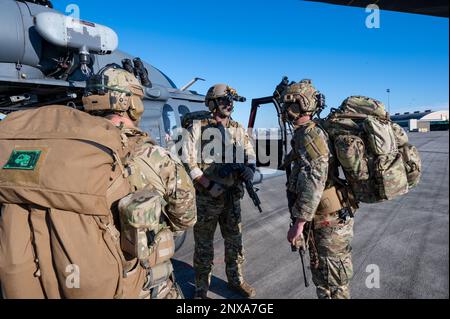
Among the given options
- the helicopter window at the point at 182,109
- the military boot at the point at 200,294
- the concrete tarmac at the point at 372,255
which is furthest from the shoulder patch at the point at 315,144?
the helicopter window at the point at 182,109

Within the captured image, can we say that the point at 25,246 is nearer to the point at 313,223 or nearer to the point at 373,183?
the point at 313,223

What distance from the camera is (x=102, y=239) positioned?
136 cm

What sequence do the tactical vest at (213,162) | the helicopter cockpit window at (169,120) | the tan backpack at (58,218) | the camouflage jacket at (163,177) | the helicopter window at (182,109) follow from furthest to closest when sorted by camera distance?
the helicopter window at (182,109)
the helicopter cockpit window at (169,120)
the tactical vest at (213,162)
the camouflage jacket at (163,177)
the tan backpack at (58,218)

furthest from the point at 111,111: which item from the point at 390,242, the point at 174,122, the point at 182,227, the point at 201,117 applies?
the point at 390,242

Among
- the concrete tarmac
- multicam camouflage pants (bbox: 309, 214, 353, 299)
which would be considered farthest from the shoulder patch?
the concrete tarmac

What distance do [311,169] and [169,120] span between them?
421 cm

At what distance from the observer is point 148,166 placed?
1.73 metres

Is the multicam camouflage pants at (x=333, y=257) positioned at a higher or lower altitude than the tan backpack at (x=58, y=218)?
lower

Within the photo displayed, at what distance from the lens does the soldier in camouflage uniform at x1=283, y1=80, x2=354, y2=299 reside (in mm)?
2363

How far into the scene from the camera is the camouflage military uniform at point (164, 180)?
66.7 inches

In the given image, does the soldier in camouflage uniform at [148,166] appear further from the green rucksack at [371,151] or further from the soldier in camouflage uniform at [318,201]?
the green rucksack at [371,151]

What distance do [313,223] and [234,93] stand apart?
1.82m

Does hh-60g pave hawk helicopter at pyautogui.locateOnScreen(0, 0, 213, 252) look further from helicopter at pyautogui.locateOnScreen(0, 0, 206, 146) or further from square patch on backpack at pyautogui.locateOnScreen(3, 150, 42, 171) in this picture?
square patch on backpack at pyautogui.locateOnScreen(3, 150, 42, 171)

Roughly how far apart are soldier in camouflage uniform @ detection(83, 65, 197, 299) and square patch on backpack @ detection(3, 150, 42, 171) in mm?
426
